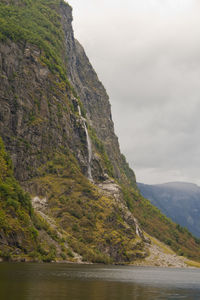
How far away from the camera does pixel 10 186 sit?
157500 mm

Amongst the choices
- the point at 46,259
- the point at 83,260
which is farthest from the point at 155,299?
the point at 83,260

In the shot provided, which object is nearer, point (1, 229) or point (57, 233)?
point (1, 229)

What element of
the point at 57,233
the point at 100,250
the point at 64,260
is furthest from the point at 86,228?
the point at 64,260

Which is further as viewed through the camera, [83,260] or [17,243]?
[83,260]

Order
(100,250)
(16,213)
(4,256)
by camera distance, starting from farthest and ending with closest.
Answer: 1. (100,250)
2. (16,213)
3. (4,256)

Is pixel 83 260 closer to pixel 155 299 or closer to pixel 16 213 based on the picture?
pixel 16 213

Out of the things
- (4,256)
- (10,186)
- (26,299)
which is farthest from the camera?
(10,186)

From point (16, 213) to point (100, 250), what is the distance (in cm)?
6479

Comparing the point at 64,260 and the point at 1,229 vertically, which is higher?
the point at 1,229

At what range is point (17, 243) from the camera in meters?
134

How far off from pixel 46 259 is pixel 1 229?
24434mm

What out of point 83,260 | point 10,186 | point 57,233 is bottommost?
point 83,260

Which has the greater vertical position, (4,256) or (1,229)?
(1,229)

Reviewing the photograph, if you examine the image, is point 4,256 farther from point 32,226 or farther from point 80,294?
point 80,294
